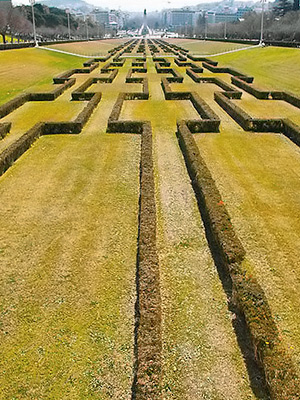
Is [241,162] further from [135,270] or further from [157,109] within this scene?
[157,109]

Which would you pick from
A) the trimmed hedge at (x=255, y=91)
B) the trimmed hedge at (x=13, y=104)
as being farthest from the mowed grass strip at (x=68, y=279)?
the trimmed hedge at (x=255, y=91)

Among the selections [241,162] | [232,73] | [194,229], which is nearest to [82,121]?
[241,162]

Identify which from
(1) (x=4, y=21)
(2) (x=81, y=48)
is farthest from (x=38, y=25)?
(2) (x=81, y=48)

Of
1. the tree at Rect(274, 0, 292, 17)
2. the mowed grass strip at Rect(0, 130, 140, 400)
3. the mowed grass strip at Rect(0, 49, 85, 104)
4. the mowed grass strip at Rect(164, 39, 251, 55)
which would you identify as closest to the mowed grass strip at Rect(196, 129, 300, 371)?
the mowed grass strip at Rect(0, 130, 140, 400)

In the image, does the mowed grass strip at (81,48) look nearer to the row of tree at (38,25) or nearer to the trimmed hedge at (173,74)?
the row of tree at (38,25)

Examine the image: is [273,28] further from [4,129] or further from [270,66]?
[4,129]

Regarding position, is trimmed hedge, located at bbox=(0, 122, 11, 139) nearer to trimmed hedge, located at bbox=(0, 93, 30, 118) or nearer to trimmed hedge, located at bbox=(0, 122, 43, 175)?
trimmed hedge, located at bbox=(0, 122, 43, 175)

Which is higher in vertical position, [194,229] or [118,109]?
[118,109]
